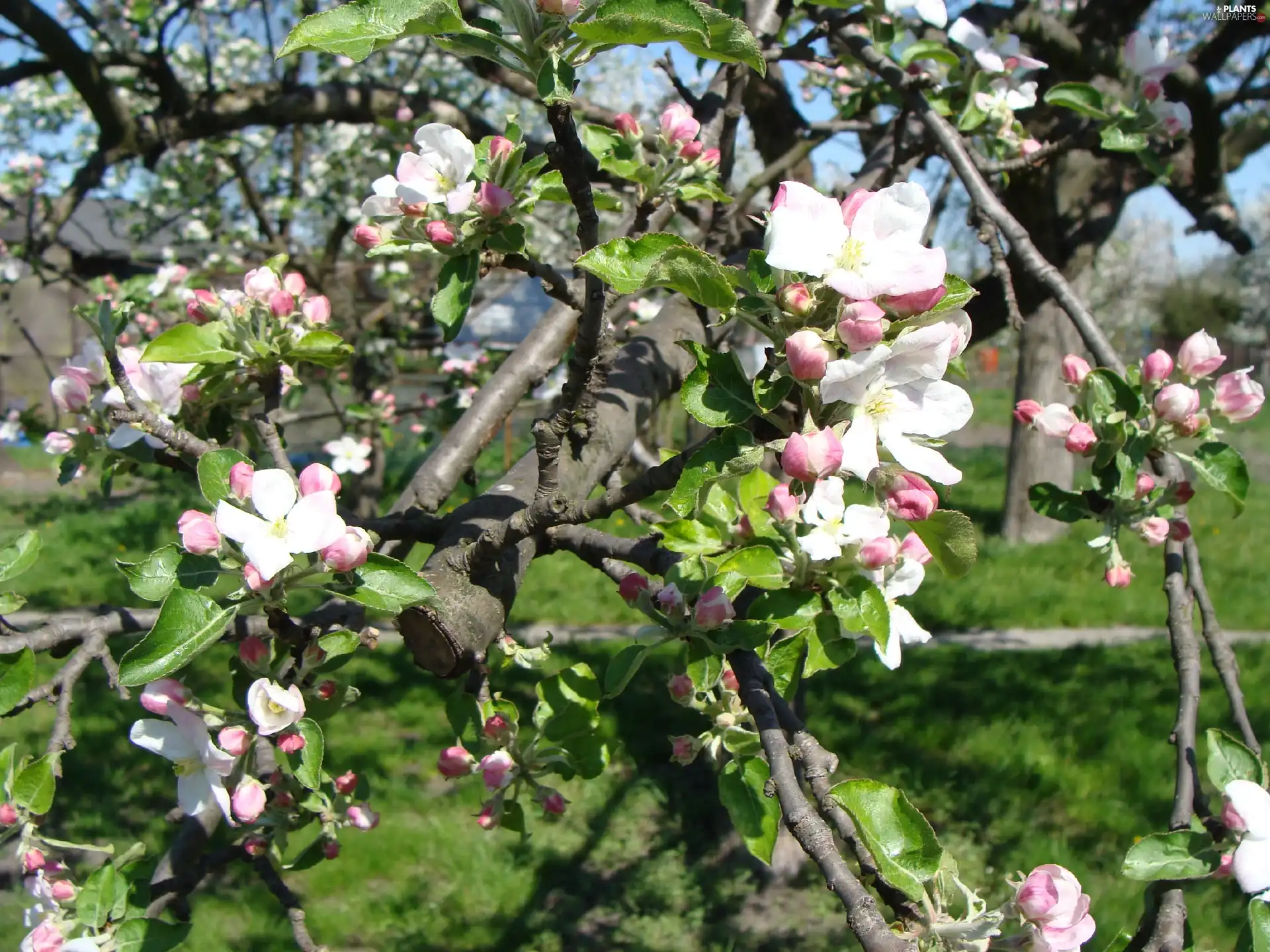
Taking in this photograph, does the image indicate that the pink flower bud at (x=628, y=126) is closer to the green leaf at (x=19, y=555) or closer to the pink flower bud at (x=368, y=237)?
the pink flower bud at (x=368, y=237)

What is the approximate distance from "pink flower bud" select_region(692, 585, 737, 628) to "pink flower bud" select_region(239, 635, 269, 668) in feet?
1.65

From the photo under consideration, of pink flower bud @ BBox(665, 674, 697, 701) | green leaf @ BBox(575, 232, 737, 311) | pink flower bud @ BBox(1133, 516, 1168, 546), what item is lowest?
pink flower bud @ BBox(665, 674, 697, 701)

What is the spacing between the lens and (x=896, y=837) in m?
0.89

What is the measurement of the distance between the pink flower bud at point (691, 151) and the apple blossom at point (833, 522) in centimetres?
68

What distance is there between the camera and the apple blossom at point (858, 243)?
81cm

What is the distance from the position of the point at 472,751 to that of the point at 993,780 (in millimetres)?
2906

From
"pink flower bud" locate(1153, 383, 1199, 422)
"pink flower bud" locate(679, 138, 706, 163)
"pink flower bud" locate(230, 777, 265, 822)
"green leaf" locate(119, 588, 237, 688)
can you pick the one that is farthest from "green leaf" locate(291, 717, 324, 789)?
"pink flower bud" locate(1153, 383, 1199, 422)

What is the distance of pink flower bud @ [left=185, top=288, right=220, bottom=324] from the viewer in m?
1.36

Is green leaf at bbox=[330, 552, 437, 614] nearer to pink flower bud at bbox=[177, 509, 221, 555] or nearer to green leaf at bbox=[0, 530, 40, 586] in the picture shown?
pink flower bud at bbox=[177, 509, 221, 555]

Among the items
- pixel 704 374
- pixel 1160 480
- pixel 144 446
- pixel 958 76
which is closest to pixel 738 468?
pixel 704 374

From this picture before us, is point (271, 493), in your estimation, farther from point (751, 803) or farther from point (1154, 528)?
point (1154, 528)

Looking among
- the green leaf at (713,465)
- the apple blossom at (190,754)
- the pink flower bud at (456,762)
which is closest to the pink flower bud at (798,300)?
the green leaf at (713,465)

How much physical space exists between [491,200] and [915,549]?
595 mm

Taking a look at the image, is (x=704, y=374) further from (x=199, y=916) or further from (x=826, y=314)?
(x=199, y=916)
